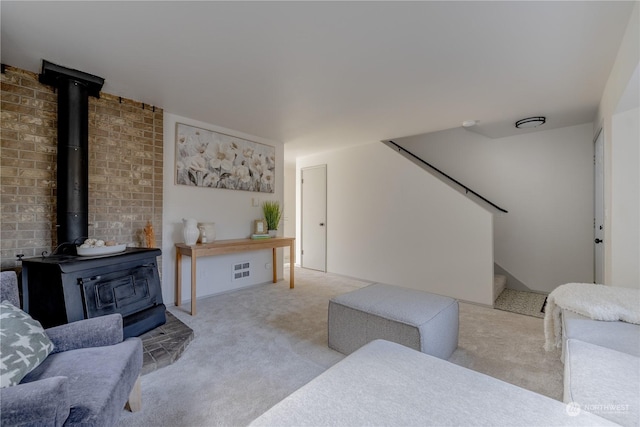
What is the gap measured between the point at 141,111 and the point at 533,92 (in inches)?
153

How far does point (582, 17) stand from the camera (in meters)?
1.59

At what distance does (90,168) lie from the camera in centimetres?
256

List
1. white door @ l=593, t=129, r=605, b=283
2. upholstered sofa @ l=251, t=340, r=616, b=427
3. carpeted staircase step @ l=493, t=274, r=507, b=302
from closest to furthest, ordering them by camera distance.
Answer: upholstered sofa @ l=251, t=340, r=616, b=427 → white door @ l=593, t=129, r=605, b=283 → carpeted staircase step @ l=493, t=274, r=507, b=302

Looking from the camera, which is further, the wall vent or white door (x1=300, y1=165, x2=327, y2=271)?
white door (x1=300, y1=165, x2=327, y2=271)

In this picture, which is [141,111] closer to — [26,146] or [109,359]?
[26,146]

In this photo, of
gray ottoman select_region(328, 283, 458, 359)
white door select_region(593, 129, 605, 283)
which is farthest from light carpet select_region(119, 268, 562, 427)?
white door select_region(593, 129, 605, 283)

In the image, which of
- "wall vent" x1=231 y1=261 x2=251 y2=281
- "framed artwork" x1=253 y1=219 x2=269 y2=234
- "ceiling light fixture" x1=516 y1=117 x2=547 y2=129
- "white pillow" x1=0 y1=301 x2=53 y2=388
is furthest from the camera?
"framed artwork" x1=253 y1=219 x2=269 y2=234

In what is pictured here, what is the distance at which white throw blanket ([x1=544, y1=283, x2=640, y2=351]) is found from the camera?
1.61m

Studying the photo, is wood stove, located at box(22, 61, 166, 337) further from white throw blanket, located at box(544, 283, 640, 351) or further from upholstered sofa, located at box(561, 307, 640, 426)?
white throw blanket, located at box(544, 283, 640, 351)

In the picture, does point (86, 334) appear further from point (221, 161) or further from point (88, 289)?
point (221, 161)

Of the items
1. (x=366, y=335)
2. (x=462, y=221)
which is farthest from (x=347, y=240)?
(x=366, y=335)

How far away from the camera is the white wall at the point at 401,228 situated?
3477mm

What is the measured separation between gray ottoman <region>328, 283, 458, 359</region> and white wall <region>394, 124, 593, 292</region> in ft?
8.59

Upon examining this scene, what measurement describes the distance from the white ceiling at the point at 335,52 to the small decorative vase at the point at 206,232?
1.32 metres
